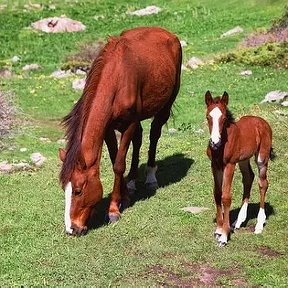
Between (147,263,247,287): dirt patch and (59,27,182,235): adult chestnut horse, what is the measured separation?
1928 millimetres

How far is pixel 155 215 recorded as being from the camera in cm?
1171

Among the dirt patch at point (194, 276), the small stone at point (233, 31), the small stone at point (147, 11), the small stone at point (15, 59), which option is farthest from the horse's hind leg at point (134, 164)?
the small stone at point (147, 11)

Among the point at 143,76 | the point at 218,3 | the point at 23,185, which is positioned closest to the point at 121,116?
the point at 143,76

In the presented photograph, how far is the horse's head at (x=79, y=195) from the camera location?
1042 centimetres

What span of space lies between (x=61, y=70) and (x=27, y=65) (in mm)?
3599

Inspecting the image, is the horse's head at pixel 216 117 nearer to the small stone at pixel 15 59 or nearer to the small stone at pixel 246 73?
the small stone at pixel 246 73

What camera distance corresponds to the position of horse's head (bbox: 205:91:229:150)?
944 centimetres

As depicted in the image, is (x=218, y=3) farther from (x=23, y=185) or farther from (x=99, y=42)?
(x=23, y=185)

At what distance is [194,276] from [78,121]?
3.30m

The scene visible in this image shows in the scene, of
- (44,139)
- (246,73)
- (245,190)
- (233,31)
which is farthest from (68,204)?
(233,31)

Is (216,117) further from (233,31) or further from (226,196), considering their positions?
(233,31)

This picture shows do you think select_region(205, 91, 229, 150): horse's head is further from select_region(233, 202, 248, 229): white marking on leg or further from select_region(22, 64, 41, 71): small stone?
select_region(22, 64, 41, 71): small stone

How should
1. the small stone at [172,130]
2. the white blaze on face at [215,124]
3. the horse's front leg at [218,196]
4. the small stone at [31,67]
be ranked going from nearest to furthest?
the white blaze on face at [215,124]
the horse's front leg at [218,196]
the small stone at [172,130]
the small stone at [31,67]

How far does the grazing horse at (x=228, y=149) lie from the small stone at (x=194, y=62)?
17.1m
